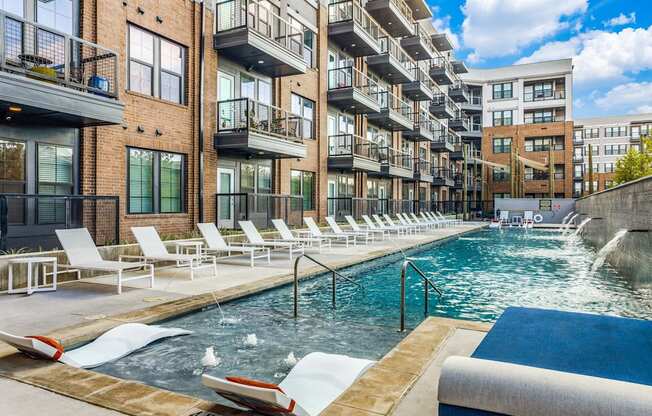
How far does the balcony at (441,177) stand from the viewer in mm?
39047

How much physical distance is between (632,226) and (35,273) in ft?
41.0

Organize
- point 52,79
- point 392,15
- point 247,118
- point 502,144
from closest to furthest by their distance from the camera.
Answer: point 52,79, point 247,118, point 392,15, point 502,144

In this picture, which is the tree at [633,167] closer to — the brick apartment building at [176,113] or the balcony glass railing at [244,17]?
the brick apartment building at [176,113]

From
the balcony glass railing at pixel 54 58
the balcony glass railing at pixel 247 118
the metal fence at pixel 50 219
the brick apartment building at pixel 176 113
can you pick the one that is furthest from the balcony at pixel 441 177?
the balcony glass railing at pixel 54 58

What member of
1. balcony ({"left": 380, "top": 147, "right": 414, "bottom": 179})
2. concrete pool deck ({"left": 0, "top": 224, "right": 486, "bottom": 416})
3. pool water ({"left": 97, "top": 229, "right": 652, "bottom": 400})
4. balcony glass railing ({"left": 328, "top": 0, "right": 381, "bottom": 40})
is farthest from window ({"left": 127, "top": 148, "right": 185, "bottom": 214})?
balcony ({"left": 380, "top": 147, "right": 414, "bottom": 179})

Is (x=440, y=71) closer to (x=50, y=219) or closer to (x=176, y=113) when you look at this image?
(x=176, y=113)

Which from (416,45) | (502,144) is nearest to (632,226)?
(416,45)

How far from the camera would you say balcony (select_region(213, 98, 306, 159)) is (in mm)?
14227

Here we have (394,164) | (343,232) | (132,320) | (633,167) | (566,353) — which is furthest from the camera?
(633,167)

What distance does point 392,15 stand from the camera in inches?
1073

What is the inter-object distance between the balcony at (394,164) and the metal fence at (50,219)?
16881mm

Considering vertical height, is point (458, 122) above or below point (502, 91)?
below

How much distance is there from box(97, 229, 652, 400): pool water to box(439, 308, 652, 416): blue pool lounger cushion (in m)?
1.96

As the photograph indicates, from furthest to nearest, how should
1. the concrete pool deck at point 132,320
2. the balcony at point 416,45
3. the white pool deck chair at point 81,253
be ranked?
the balcony at point 416,45 → the white pool deck chair at point 81,253 → the concrete pool deck at point 132,320
